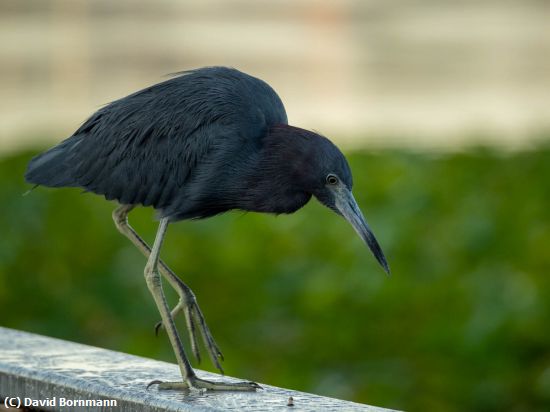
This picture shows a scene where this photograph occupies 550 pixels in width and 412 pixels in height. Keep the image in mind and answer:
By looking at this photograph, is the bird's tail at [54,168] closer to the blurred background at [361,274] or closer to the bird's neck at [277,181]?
the bird's neck at [277,181]

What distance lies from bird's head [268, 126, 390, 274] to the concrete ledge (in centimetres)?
52

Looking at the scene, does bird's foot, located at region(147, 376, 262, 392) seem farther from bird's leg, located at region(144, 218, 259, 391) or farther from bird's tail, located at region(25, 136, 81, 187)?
bird's tail, located at region(25, 136, 81, 187)

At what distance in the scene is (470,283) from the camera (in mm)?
6266

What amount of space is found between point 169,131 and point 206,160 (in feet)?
0.48

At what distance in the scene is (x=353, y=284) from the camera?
6453mm

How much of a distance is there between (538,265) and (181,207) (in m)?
3.08

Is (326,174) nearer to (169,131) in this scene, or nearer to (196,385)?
(169,131)

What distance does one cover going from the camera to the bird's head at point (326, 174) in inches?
144

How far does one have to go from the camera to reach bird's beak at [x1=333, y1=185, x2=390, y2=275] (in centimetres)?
366

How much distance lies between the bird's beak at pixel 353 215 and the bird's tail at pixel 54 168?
866 mm

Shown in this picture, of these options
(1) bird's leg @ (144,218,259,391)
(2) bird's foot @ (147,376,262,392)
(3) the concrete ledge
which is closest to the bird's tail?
(1) bird's leg @ (144,218,259,391)

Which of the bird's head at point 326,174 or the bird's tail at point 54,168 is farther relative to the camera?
the bird's tail at point 54,168

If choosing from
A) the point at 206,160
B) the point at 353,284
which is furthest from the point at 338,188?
the point at 353,284

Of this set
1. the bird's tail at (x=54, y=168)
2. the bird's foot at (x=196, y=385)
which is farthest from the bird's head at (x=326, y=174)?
the bird's tail at (x=54, y=168)
